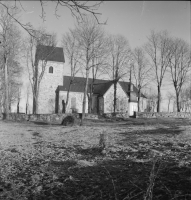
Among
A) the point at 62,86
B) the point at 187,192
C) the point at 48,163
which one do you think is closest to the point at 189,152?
the point at 187,192

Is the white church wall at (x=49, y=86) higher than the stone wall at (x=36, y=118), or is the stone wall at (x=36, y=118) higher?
the white church wall at (x=49, y=86)

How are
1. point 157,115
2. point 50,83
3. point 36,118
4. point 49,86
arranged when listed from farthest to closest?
point 50,83 < point 49,86 < point 157,115 < point 36,118

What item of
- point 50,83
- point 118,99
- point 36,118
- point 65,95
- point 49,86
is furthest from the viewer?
point 50,83

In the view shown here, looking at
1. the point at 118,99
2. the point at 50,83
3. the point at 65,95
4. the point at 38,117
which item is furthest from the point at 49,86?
the point at 38,117

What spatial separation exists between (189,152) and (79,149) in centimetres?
308

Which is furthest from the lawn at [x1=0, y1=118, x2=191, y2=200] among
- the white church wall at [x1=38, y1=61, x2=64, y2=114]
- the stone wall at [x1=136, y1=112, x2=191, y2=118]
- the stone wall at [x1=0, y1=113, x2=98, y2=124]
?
the white church wall at [x1=38, y1=61, x2=64, y2=114]

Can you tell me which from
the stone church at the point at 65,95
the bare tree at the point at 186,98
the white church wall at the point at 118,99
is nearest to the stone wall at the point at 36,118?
the stone church at the point at 65,95

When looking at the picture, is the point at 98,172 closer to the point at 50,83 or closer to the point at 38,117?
the point at 38,117

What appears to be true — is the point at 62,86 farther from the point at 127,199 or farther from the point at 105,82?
the point at 127,199

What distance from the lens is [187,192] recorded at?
3066mm

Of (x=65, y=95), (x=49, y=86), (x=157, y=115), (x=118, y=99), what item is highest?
(x=49, y=86)

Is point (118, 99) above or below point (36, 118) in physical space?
above

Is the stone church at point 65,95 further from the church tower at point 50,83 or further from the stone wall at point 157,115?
the stone wall at point 157,115

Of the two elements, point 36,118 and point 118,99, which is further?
point 118,99
